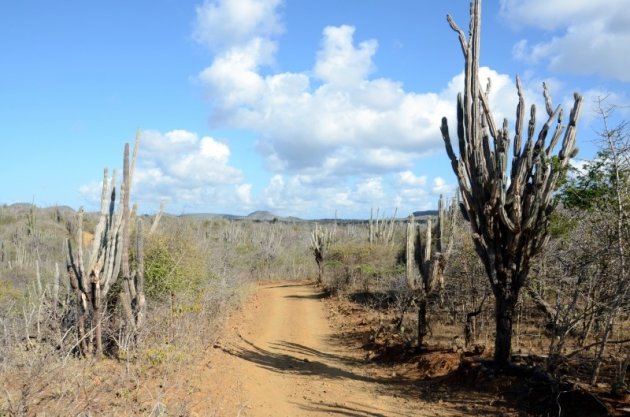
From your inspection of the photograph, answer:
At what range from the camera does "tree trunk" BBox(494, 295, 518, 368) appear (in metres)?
8.55

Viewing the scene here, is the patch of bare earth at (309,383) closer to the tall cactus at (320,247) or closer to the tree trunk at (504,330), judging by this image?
the tree trunk at (504,330)

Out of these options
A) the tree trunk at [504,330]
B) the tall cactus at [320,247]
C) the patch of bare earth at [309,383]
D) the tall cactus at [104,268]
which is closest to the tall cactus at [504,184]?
the tree trunk at [504,330]

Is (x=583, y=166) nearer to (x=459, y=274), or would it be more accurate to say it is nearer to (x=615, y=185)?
(x=615, y=185)

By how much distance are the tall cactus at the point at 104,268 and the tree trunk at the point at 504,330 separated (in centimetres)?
715

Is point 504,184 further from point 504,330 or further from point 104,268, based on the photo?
point 104,268

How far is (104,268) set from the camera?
11453 millimetres

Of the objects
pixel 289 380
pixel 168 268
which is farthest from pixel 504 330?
pixel 168 268

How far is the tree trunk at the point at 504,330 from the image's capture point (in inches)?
337

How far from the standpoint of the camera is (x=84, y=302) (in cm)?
1110

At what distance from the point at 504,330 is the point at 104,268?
840 centimetres

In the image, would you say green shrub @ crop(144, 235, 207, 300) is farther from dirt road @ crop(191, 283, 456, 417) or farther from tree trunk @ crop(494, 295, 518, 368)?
tree trunk @ crop(494, 295, 518, 368)

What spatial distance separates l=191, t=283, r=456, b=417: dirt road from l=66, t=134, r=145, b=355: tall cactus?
2270 mm

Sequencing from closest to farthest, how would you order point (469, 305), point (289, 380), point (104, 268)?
1. point (289, 380)
2. point (104, 268)
3. point (469, 305)

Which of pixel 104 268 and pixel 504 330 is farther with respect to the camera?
pixel 104 268
